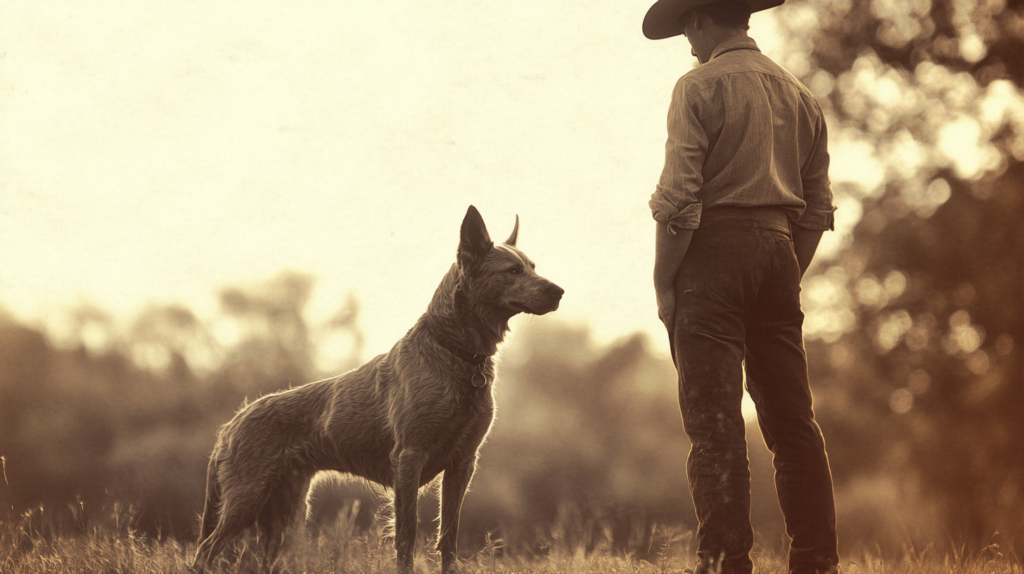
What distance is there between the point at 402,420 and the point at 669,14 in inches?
111

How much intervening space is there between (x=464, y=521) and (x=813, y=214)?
17.2 ft

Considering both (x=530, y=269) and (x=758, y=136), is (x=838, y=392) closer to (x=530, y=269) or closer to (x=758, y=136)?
(x=530, y=269)

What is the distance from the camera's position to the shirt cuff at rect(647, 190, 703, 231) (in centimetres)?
301

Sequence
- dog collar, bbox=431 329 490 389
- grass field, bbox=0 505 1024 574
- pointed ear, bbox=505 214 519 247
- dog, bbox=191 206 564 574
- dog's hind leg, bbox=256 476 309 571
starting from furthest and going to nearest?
pointed ear, bbox=505 214 519 247, dog's hind leg, bbox=256 476 309 571, dog collar, bbox=431 329 490 389, dog, bbox=191 206 564 574, grass field, bbox=0 505 1024 574

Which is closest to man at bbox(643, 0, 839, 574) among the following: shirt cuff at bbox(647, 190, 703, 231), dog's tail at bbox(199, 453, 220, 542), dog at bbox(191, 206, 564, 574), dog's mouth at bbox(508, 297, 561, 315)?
shirt cuff at bbox(647, 190, 703, 231)

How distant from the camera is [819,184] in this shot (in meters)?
3.52

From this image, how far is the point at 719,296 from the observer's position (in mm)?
3057

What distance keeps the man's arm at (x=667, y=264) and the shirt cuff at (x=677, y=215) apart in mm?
23

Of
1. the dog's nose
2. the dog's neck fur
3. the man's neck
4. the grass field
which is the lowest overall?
the grass field

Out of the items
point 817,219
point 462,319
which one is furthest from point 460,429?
point 817,219

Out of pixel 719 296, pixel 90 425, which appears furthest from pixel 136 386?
pixel 719 296

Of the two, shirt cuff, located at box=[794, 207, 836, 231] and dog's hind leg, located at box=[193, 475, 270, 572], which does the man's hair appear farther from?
dog's hind leg, located at box=[193, 475, 270, 572]

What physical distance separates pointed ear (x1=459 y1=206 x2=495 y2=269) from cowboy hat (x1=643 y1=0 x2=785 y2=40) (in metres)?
1.49

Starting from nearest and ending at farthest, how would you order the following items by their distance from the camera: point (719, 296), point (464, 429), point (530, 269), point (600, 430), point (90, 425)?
point (719, 296) → point (464, 429) → point (530, 269) → point (90, 425) → point (600, 430)
